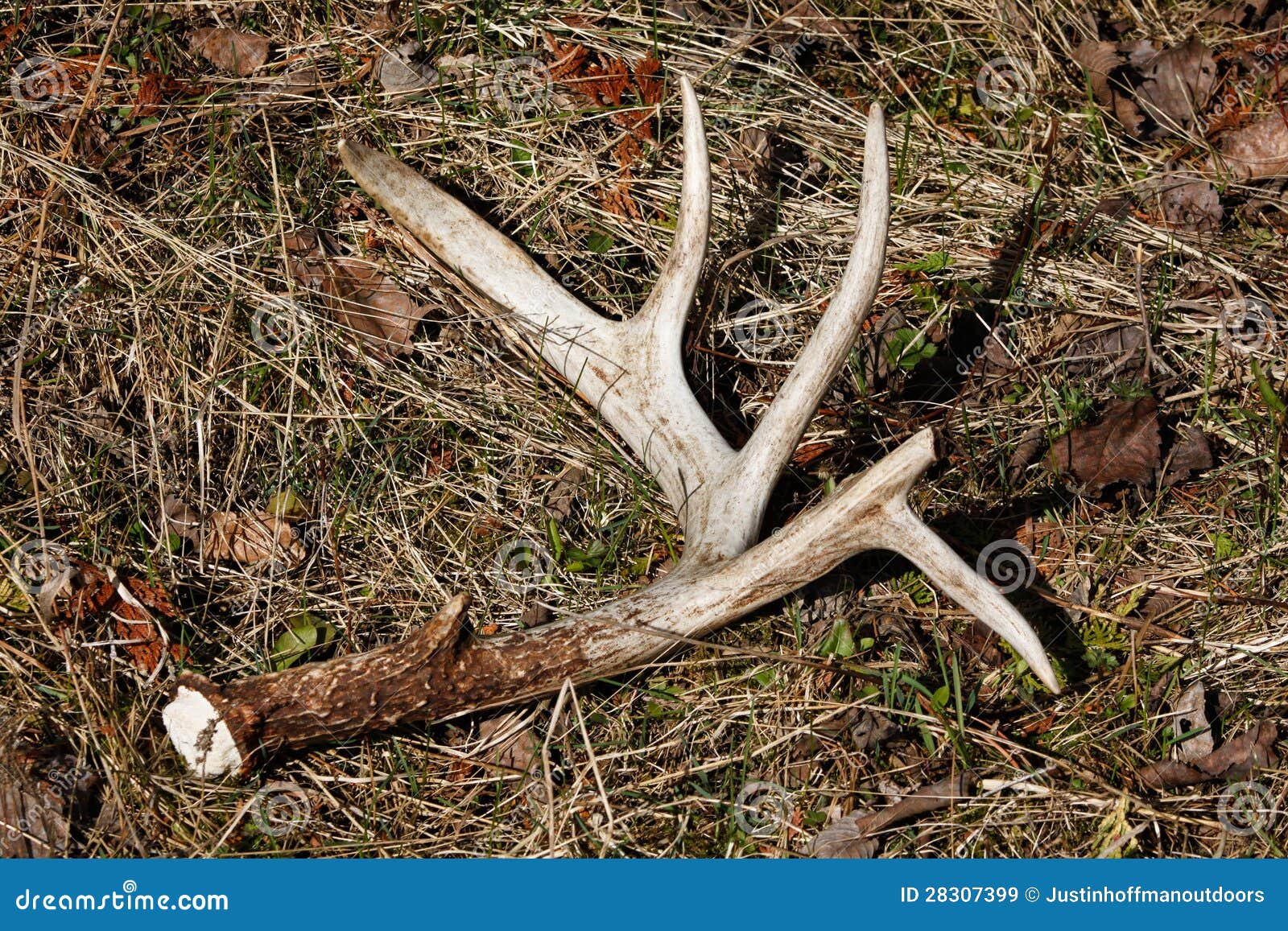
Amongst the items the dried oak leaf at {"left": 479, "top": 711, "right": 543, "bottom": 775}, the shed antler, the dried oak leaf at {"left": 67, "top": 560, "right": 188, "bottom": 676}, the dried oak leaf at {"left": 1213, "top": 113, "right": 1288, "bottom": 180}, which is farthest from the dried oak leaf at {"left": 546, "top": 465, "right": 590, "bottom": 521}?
the dried oak leaf at {"left": 1213, "top": 113, "right": 1288, "bottom": 180}

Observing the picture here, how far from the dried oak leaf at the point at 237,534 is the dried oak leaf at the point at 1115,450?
208 centimetres

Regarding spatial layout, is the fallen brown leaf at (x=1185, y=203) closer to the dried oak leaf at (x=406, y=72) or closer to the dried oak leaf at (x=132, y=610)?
the dried oak leaf at (x=406, y=72)

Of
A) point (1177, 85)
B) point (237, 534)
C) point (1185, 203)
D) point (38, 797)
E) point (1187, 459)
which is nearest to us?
point (38, 797)

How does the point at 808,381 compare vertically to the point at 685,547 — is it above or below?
above

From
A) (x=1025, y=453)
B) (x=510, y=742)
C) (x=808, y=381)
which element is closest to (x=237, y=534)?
(x=510, y=742)

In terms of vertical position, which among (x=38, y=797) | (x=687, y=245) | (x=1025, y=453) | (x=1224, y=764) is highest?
(x=687, y=245)

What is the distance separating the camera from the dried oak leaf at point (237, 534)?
3.03m

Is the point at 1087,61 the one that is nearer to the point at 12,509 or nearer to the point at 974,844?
the point at 974,844

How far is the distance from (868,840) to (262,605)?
1.62 metres

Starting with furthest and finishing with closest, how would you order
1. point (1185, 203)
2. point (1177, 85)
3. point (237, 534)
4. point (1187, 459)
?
point (1177, 85) < point (1185, 203) < point (1187, 459) < point (237, 534)

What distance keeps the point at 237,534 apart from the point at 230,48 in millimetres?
1647

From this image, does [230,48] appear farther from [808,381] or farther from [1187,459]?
[1187,459]

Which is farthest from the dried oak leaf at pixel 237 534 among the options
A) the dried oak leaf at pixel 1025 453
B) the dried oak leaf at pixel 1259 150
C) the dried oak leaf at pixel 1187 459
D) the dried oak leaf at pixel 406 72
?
the dried oak leaf at pixel 1259 150

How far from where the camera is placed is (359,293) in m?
3.38
